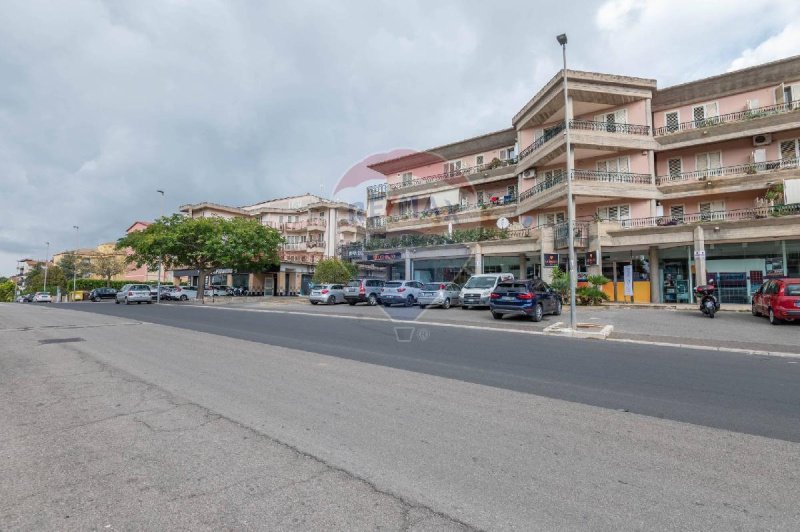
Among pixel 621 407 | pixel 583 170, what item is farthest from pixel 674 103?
pixel 621 407

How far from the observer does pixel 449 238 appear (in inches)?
1235

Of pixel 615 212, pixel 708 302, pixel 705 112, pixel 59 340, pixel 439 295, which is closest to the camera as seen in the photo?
pixel 59 340

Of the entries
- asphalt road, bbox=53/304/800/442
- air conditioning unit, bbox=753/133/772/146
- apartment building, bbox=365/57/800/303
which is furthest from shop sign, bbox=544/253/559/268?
air conditioning unit, bbox=753/133/772/146

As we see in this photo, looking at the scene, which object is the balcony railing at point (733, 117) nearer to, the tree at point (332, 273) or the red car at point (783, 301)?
the red car at point (783, 301)

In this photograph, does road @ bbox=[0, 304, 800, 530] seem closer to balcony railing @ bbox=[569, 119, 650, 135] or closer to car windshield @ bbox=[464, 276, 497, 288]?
car windshield @ bbox=[464, 276, 497, 288]

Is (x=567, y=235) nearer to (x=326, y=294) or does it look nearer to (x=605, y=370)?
(x=326, y=294)

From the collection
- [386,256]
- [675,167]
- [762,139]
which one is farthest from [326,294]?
[762,139]

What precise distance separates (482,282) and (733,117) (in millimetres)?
18508

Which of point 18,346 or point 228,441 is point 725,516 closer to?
point 228,441

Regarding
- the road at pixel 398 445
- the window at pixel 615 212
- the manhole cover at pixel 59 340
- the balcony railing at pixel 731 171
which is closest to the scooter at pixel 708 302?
the window at pixel 615 212

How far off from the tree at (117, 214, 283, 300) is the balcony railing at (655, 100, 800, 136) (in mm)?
33875

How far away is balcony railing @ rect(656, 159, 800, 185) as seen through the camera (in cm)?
2348

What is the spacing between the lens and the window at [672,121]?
2678cm

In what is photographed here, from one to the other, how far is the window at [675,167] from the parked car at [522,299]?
15.0 meters
